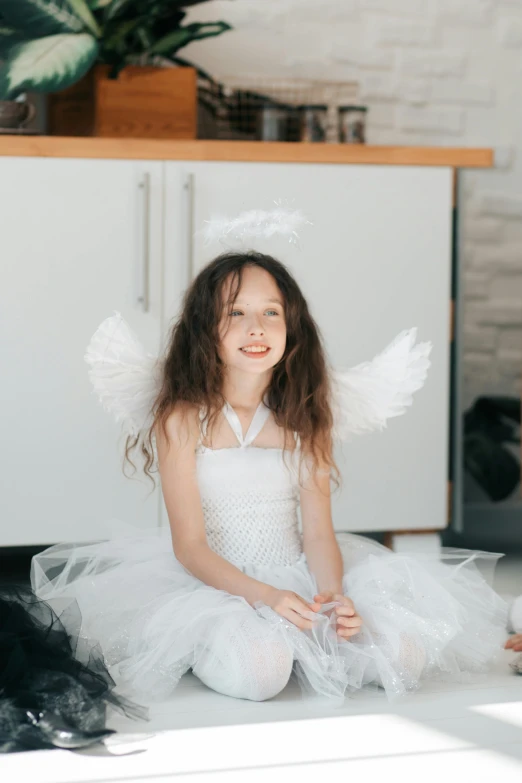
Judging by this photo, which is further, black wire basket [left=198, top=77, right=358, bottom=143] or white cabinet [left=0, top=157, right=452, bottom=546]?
black wire basket [left=198, top=77, right=358, bottom=143]

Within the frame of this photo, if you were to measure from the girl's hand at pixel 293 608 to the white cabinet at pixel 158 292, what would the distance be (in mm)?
885

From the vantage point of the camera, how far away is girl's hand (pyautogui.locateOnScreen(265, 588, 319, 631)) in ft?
5.07

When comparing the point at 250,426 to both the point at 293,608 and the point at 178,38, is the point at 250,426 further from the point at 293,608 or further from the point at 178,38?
the point at 178,38

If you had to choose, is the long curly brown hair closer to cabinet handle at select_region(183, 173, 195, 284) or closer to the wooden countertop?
cabinet handle at select_region(183, 173, 195, 284)

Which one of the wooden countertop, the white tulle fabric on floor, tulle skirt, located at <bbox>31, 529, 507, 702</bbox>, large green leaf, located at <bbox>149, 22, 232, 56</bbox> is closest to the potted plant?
large green leaf, located at <bbox>149, 22, 232, 56</bbox>

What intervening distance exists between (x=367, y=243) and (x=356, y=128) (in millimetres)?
332

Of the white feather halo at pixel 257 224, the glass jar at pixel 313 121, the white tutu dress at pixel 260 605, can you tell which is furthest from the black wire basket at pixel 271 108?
the white tutu dress at pixel 260 605

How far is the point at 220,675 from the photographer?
1558 millimetres

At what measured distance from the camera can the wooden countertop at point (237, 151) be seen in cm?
230

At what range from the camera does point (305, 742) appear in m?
1.37

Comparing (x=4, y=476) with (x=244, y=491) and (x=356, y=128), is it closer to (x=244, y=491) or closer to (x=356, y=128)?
(x=244, y=491)

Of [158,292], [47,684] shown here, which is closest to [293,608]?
[47,684]

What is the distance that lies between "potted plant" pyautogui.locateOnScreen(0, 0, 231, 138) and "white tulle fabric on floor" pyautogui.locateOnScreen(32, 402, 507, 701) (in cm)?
95

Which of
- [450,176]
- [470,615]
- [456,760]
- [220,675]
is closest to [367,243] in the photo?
[450,176]
